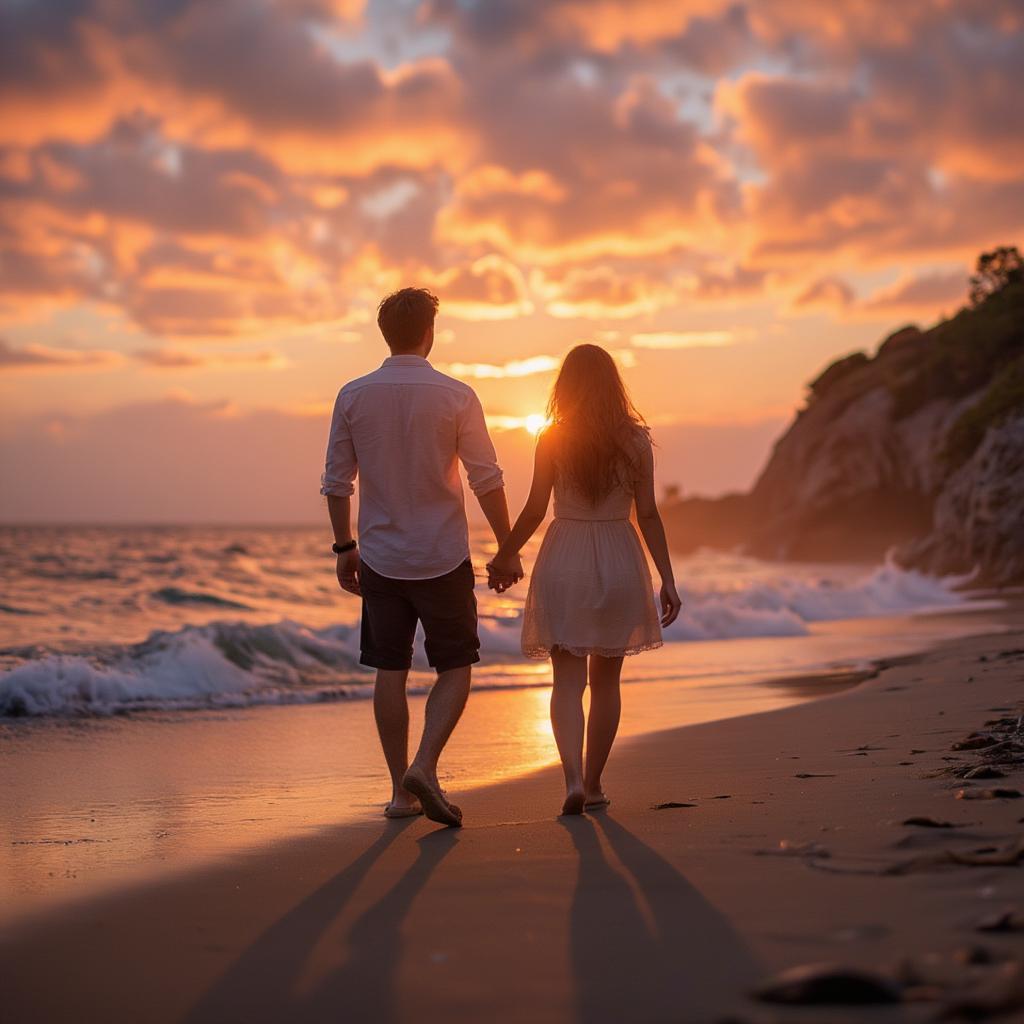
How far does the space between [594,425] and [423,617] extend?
3.66 feet

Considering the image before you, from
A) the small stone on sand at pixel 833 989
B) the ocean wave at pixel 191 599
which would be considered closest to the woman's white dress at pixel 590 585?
the small stone on sand at pixel 833 989

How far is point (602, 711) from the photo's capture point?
524 centimetres

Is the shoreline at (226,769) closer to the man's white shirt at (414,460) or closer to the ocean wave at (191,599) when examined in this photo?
the man's white shirt at (414,460)

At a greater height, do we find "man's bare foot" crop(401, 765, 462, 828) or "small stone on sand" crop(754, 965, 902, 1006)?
"small stone on sand" crop(754, 965, 902, 1006)

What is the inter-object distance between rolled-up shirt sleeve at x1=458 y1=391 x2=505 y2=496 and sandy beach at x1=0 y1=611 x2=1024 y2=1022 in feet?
4.73

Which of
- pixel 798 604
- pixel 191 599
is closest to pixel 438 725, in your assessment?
pixel 191 599

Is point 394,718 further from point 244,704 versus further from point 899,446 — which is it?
point 899,446

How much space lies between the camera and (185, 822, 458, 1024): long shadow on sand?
2.70 m

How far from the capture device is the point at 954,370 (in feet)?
136

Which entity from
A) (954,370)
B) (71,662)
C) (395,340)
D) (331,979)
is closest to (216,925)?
(331,979)

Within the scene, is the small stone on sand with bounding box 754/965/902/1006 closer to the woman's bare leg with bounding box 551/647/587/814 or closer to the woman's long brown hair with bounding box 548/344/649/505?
the woman's bare leg with bounding box 551/647/587/814

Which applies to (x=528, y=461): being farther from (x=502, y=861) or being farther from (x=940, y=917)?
(x=940, y=917)

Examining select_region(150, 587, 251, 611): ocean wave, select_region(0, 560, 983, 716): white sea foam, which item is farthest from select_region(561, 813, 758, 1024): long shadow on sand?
select_region(150, 587, 251, 611): ocean wave

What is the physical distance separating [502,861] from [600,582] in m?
1.52
